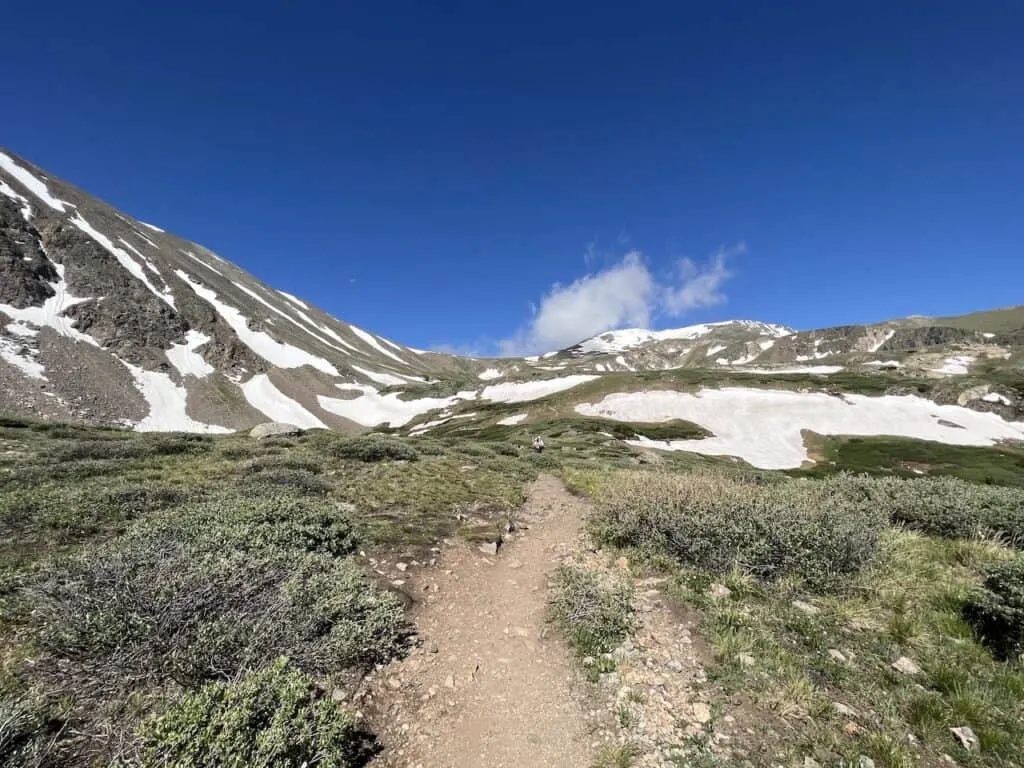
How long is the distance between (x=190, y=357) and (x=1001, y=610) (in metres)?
133

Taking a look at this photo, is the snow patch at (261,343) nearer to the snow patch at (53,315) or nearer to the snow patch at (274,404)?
the snow patch at (274,404)

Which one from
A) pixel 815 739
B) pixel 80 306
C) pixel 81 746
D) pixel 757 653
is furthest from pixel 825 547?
pixel 80 306

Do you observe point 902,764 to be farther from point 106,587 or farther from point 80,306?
point 80,306

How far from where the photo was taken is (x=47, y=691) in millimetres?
4617

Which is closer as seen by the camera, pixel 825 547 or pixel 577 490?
pixel 825 547

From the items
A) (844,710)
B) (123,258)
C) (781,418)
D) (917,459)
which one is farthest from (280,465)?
(123,258)

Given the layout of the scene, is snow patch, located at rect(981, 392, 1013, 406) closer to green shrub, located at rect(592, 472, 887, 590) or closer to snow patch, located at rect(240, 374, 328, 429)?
green shrub, located at rect(592, 472, 887, 590)

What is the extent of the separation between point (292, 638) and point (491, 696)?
9.46 feet

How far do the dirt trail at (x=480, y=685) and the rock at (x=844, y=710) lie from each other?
10.2 ft

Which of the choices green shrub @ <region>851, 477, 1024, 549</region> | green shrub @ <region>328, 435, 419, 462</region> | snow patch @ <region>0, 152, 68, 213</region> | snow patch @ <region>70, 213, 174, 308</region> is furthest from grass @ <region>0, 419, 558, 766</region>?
snow patch @ <region>0, 152, 68, 213</region>

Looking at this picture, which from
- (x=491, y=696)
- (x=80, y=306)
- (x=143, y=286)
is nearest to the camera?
(x=491, y=696)

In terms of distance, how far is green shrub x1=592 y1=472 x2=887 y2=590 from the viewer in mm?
8773

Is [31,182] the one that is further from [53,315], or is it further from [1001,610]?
[1001,610]

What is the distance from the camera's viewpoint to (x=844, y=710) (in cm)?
546
